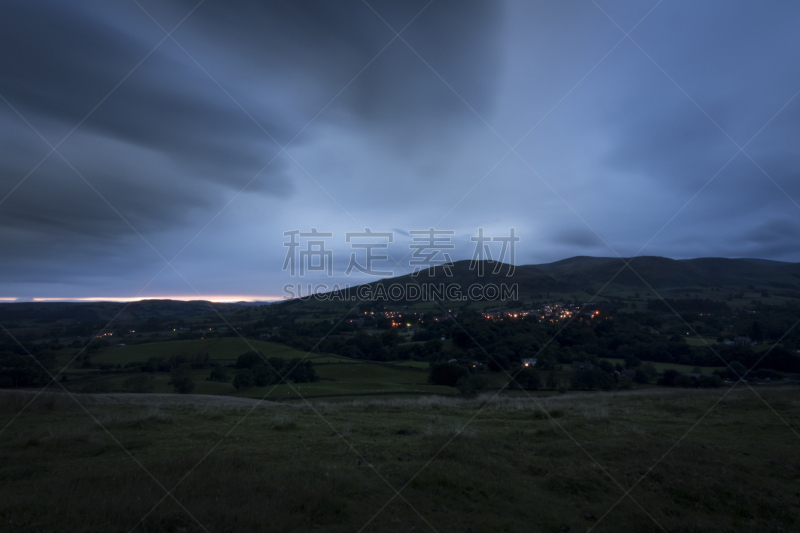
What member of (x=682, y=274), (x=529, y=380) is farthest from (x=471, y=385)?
(x=682, y=274)

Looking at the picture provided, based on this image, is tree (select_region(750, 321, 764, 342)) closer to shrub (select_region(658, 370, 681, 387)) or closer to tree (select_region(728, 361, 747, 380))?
tree (select_region(728, 361, 747, 380))

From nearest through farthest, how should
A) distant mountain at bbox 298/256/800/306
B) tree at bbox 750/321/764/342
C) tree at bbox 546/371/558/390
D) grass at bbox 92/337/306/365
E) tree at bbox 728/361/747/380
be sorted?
tree at bbox 546/371/558/390 → tree at bbox 728/361/747/380 → tree at bbox 750/321/764/342 → grass at bbox 92/337/306/365 → distant mountain at bbox 298/256/800/306

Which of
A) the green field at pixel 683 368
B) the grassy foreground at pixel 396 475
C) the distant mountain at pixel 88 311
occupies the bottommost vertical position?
the green field at pixel 683 368

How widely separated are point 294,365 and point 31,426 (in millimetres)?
31071

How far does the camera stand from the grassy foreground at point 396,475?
5023 mm

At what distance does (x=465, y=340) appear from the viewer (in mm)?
52938

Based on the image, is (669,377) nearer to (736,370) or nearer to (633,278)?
(736,370)

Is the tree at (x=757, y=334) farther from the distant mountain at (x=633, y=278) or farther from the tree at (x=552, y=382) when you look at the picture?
the distant mountain at (x=633, y=278)

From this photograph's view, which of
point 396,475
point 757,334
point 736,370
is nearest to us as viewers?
point 396,475

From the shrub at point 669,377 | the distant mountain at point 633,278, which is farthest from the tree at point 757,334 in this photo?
the distant mountain at point 633,278

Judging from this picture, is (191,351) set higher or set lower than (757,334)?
higher

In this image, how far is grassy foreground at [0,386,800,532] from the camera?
198 inches

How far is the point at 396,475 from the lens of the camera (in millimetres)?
6848

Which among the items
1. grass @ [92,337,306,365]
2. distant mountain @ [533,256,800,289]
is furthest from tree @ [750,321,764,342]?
distant mountain @ [533,256,800,289]
